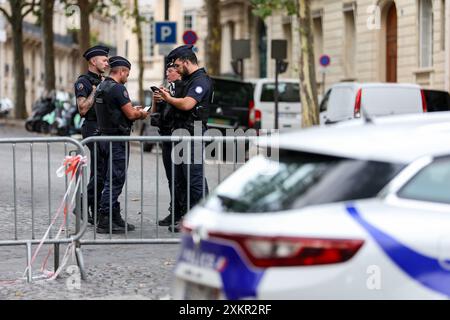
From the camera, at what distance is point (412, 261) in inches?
196

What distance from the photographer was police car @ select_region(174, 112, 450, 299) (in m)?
4.87

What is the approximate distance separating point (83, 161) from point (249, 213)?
4.56 m

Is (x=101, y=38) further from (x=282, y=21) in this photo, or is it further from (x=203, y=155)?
(x=203, y=155)

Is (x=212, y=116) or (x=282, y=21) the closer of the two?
(x=212, y=116)

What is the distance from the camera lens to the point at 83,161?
9.49 meters

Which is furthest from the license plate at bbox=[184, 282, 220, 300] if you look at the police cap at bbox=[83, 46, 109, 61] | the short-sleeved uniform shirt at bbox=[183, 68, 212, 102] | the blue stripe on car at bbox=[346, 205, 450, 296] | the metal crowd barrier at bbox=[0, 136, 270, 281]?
the police cap at bbox=[83, 46, 109, 61]

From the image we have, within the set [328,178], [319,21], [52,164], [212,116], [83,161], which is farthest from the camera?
[319,21]

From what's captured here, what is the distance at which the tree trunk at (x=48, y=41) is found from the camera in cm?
4825

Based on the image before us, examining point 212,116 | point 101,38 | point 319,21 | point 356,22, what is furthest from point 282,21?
point 101,38

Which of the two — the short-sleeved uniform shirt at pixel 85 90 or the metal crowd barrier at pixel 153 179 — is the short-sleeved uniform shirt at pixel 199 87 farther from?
the short-sleeved uniform shirt at pixel 85 90

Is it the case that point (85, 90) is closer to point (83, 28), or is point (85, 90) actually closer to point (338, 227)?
point (338, 227)

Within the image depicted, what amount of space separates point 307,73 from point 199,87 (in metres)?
21.8

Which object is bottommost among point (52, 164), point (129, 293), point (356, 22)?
point (129, 293)

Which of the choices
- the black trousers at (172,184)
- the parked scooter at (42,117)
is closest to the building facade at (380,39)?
the parked scooter at (42,117)
